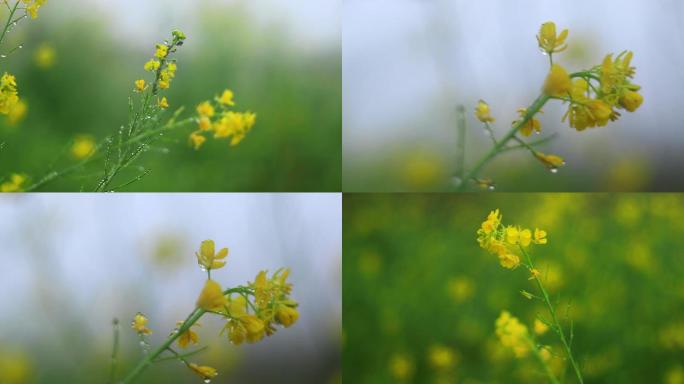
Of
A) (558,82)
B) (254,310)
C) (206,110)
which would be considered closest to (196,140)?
(206,110)

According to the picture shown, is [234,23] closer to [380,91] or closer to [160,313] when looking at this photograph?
[380,91]

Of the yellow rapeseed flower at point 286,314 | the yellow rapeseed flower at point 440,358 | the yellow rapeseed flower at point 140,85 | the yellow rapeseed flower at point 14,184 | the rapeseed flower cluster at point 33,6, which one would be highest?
the rapeseed flower cluster at point 33,6

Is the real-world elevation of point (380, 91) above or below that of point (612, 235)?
above

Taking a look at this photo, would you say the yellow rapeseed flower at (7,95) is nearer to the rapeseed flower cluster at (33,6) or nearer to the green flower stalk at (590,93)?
the rapeseed flower cluster at (33,6)

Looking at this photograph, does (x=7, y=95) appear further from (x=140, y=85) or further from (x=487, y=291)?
(x=487, y=291)

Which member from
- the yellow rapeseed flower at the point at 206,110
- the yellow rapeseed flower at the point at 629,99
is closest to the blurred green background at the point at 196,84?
the yellow rapeseed flower at the point at 206,110

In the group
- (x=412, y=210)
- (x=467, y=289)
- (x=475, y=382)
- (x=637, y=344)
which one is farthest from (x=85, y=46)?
(x=637, y=344)
